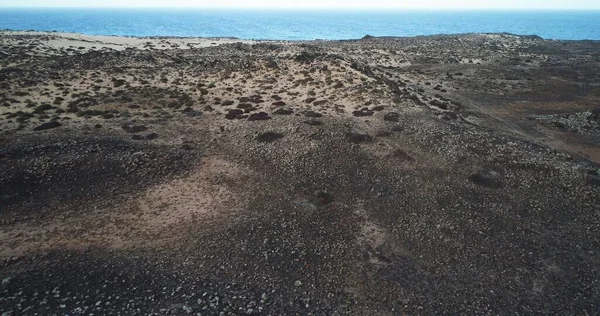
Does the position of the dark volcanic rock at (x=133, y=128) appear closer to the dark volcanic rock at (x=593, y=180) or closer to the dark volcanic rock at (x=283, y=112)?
the dark volcanic rock at (x=283, y=112)

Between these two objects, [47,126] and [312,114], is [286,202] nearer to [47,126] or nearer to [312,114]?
[312,114]

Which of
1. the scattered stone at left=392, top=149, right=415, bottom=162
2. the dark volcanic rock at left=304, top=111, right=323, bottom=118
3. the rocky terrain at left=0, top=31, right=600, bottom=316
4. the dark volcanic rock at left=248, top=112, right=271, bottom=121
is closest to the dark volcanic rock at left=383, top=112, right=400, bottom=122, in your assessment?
the rocky terrain at left=0, top=31, right=600, bottom=316

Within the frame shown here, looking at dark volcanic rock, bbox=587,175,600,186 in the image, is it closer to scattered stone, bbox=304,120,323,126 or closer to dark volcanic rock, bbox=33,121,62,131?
scattered stone, bbox=304,120,323,126

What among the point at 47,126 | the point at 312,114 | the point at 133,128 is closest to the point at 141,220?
the point at 133,128

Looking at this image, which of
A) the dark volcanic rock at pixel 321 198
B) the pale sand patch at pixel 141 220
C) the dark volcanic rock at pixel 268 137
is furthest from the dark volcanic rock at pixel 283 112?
the dark volcanic rock at pixel 321 198

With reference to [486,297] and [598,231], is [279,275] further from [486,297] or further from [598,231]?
[598,231]

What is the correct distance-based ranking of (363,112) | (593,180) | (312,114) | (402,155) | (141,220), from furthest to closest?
(363,112) < (312,114) < (402,155) < (593,180) < (141,220)
